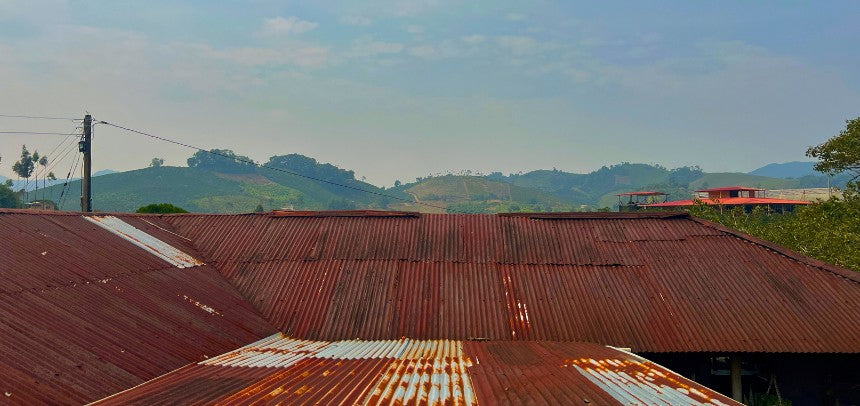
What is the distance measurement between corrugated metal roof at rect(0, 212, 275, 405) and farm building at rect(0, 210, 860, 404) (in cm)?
4

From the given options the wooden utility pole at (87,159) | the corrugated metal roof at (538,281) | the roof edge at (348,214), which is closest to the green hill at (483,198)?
the wooden utility pole at (87,159)

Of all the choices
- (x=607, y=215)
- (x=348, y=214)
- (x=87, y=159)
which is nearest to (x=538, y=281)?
(x=607, y=215)

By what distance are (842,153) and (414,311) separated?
30011mm

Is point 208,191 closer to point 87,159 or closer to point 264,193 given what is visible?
point 264,193

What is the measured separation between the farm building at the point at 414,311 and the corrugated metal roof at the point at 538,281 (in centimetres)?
6

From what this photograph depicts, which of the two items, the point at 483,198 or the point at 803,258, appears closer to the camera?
the point at 803,258

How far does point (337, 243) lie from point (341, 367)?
8.17 metres

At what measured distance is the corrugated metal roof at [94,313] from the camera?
27.8 ft

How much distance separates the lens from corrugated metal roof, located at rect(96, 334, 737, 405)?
759 centimetres

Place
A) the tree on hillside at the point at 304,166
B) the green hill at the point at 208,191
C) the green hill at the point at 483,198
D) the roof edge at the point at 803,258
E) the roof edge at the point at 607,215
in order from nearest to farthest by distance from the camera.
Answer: the roof edge at the point at 803,258, the roof edge at the point at 607,215, the green hill at the point at 208,191, the green hill at the point at 483,198, the tree on hillside at the point at 304,166

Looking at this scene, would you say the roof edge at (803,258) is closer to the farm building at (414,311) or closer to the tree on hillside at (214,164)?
the farm building at (414,311)

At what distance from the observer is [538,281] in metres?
16.0

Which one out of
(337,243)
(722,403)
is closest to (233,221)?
(337,243)

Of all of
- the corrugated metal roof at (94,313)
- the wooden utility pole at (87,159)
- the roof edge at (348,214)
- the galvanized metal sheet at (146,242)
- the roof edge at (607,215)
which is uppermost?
the wooden utility pole at (87,159)
